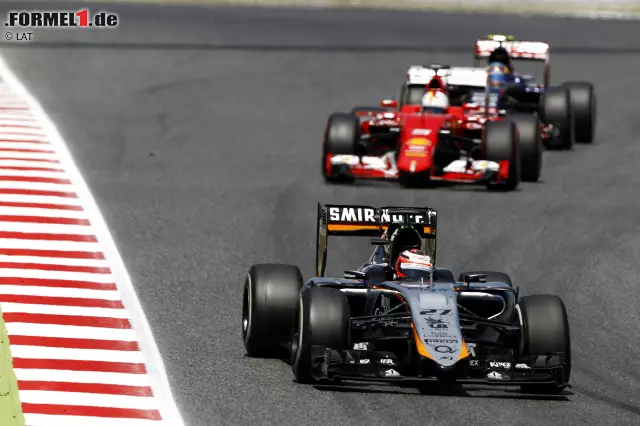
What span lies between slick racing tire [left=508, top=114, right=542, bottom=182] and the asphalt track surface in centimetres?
27

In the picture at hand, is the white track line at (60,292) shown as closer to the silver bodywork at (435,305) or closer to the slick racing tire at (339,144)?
the silver bodywork at (435,305)

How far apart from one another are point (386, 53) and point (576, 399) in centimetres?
2832

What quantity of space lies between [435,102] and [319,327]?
12334mm

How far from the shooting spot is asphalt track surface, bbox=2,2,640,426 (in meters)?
12.9

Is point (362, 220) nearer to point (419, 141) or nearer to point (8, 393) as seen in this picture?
point (8, 393)

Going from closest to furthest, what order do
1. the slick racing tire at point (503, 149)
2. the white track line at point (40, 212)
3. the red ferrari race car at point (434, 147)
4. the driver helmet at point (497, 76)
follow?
the white track line at point (40, 212) → the red ferrari race car at point (434, 147) → the slick racing tire at point (503, 149) → the driver helmet at point (497, 76)

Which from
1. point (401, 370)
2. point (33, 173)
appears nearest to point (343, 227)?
point (401, 370)

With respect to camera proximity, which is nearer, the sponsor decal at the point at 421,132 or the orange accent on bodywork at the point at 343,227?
the orange accent on bodywork at the point at 343,227

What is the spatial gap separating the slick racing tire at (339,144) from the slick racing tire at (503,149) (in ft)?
6.74

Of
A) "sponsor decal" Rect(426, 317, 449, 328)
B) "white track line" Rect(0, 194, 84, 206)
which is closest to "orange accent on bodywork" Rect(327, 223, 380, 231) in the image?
"sponsor decal" Rect(426, 317, 449, 328)

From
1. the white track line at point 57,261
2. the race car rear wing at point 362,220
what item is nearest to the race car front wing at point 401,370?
the race car rear wing at point 362,220

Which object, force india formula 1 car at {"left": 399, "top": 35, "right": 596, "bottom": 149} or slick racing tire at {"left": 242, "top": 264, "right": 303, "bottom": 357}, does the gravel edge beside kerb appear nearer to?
slick racing tire at {"left": 242, "top": 264, "right": 303, "bottom": 357}

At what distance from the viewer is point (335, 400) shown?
12.5 metres

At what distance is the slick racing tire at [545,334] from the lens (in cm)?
1287
